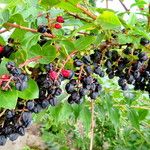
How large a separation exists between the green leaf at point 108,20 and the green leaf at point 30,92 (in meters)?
Answer: 0.24

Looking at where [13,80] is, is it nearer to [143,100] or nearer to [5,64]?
[5,64]

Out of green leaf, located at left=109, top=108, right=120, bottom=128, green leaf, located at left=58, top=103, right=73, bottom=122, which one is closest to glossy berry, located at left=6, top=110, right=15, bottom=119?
green leaf, located at left=58, top=103, right=73, bottom=122

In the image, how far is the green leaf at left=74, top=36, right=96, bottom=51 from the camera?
104 cm

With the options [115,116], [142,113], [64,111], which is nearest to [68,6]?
[64,111]

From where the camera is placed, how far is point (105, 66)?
125cm

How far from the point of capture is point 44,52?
988mm

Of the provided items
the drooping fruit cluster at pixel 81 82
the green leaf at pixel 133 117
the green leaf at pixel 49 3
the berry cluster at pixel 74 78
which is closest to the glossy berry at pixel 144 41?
the berry cluster at pixel 74 78

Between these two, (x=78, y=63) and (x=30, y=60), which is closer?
(x=30, y=60)

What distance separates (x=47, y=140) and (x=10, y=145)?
0.95 metres

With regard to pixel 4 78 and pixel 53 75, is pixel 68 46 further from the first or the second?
pixel 4 78

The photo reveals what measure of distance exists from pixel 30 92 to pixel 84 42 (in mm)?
219

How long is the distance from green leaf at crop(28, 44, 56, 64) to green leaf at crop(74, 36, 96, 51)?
0.28 feet

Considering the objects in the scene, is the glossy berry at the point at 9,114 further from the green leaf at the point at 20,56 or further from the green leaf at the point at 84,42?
the green leaf at the point at 84,42

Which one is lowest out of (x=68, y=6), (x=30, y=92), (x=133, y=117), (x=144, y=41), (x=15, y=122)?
(x=133, y=117)
